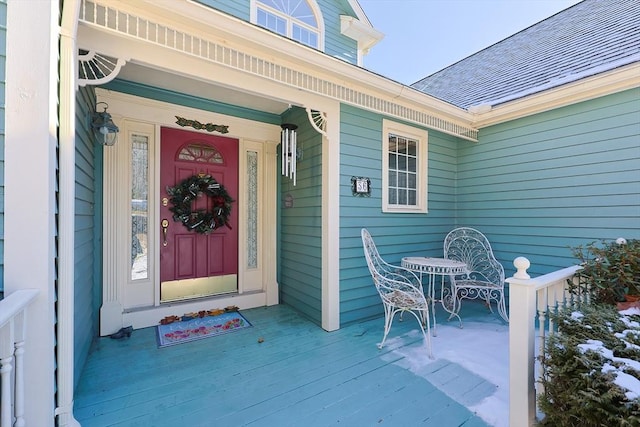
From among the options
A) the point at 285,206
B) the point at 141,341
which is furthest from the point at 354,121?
the point at 141,341

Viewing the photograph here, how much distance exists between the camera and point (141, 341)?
8.88ft

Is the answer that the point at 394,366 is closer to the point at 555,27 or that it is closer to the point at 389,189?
the point at 389,189

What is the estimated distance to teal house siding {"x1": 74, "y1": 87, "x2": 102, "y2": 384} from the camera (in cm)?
195

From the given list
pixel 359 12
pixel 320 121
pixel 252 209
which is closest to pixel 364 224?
pixel 320 121

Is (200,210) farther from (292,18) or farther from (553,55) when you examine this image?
(553,55)

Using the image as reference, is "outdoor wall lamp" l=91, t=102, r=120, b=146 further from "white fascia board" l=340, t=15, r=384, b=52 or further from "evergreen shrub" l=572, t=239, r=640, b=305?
"evergreen shrub" l=572, t=239, r=640, b=305

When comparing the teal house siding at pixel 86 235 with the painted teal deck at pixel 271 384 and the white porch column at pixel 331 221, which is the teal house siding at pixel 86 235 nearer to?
the painted teal deck at pixel 271 384

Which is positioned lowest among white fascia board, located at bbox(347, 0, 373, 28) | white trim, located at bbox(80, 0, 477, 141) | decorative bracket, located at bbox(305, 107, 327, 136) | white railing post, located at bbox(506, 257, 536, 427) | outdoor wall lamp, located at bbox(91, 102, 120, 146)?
white railing post, located at bbox(506, 257, 536, 427)

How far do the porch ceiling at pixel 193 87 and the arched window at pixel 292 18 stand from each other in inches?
43.3

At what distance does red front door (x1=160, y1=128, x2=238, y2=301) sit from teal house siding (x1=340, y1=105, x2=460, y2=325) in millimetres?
1526

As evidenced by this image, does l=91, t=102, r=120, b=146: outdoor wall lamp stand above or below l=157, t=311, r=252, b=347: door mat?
above

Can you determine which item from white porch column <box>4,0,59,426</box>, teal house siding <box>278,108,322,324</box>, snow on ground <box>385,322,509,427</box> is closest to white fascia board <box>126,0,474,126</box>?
white porch column <box>4,0,59,426</box>

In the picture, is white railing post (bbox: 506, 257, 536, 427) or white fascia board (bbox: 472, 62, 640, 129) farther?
white fascia board (bbox: 472, 62, 640, 129)

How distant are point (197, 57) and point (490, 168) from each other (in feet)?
13.2
